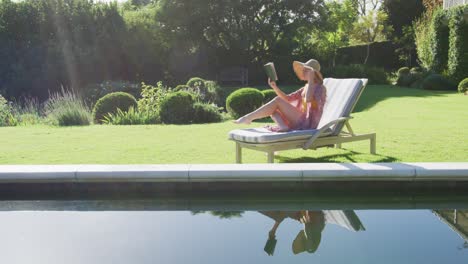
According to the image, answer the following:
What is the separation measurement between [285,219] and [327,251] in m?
0.70

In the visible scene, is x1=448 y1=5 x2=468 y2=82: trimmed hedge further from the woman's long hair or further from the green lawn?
the woman's long hair

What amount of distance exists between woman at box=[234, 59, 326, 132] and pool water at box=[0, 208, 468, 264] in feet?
5.25

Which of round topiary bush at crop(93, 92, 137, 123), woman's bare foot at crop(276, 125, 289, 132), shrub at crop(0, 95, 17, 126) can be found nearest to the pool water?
woman's bare foot at crop(276, 125, 289, 132)

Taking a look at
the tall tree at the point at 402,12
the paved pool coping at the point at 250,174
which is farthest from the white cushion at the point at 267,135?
the tall tree at the point at 402,12

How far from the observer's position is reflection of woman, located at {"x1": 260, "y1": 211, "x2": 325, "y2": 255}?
345 centimetres

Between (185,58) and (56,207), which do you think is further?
(185,58)

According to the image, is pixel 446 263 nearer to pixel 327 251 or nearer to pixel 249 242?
pixel 327 251

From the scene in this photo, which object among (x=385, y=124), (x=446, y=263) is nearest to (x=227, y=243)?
(x=446, y=263)

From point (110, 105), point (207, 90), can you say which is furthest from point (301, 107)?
point (207, 90)

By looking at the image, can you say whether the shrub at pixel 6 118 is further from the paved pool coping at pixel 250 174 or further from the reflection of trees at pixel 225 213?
the reflection of trees at pixel 225 213

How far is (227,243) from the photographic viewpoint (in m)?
3.54

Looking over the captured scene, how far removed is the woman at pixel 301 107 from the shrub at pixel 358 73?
1677 cm

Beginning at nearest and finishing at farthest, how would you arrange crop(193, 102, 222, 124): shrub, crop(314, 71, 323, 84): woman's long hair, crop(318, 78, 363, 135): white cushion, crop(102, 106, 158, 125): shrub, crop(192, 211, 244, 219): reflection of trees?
crop(192, 211, 244, 219): reflection of trees < crop(318, 78, 363, 135): white cushion < crop(314, 71, 323, 84): woman's long hair < crop(102, 106, 158, 125): shrub < crop(193, 102, 222, 124): shrub

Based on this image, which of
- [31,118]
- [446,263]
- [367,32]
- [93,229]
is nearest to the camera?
[446,263]
